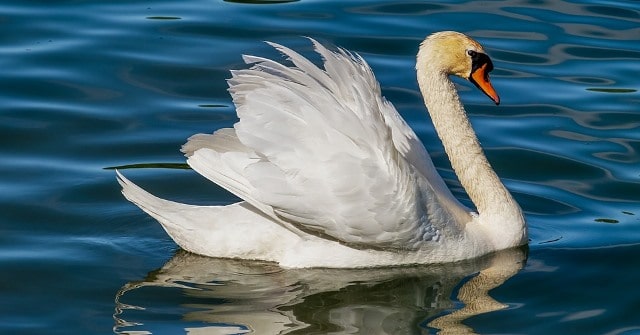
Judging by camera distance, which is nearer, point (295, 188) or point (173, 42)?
point (295, 188)

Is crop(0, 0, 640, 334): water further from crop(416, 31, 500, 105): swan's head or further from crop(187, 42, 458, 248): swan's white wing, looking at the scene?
crop(416, 31, 500, 105): swan's head

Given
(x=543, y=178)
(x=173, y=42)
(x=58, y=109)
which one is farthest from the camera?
(x=173, y=42)

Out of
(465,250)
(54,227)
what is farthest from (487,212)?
(54,227)

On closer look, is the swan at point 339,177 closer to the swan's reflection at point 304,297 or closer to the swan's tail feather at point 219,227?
the swan's tail feather at point 219,227

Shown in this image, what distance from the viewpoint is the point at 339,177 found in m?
8.50

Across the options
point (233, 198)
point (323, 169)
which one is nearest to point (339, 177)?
point (323, 169)

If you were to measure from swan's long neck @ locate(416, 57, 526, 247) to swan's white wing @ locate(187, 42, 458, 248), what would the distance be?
0.71 metres

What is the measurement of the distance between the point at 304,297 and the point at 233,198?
1.80 m

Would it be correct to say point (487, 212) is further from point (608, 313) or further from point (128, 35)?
point (128, 35)

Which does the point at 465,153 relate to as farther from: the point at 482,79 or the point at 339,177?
the point at 339,177

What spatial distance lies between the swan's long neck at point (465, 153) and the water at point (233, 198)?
29 cm

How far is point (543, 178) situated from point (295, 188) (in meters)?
2.78

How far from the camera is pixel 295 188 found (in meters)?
8.52

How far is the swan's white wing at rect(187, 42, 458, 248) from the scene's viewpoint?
852 centimetres
